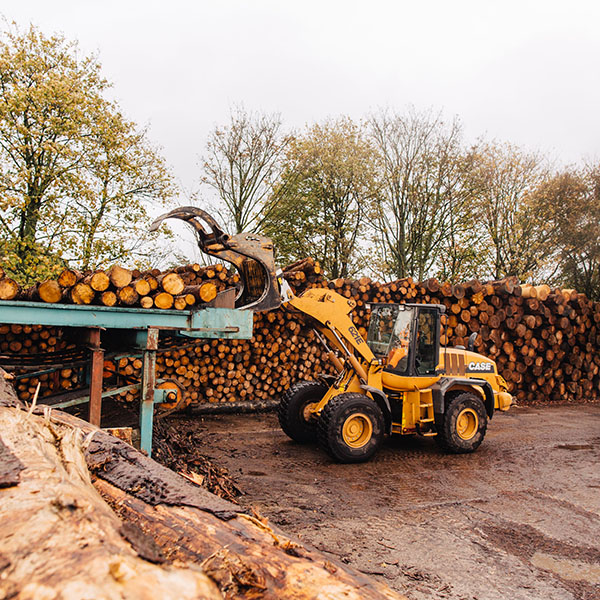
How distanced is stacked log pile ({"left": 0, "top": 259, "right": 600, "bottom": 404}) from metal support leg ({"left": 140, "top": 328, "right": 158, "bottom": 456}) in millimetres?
2683

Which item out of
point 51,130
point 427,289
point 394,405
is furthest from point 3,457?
point 51,130

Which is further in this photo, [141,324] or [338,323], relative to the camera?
[338,323]

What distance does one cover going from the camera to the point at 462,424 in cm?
693

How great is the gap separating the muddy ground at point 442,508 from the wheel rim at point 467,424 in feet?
0.98

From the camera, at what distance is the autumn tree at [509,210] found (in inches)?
739

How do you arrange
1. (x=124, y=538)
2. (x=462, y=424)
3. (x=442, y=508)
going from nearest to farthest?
(x=124, y=538) < (x=442, y=508) < (x=462, y=424)

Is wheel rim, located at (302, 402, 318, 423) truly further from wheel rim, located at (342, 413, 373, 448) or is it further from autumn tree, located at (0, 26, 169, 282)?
autumn tree, located at (0, 26, 169, 282)

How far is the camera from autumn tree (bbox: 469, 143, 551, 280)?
739 inches

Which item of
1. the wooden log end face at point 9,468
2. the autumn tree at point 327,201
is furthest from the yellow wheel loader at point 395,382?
the autumn tree at point 327,201

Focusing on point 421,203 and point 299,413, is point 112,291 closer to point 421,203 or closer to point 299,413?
point 299,413

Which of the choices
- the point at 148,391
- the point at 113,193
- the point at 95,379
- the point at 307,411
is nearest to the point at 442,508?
the point at 307,411

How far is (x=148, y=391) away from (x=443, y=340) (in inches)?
202

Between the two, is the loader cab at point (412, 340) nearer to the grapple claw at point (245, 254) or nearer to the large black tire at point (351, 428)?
the large black tire at point (351, 428)

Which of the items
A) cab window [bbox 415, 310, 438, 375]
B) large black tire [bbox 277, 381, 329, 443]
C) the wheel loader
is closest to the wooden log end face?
the wheel loader
